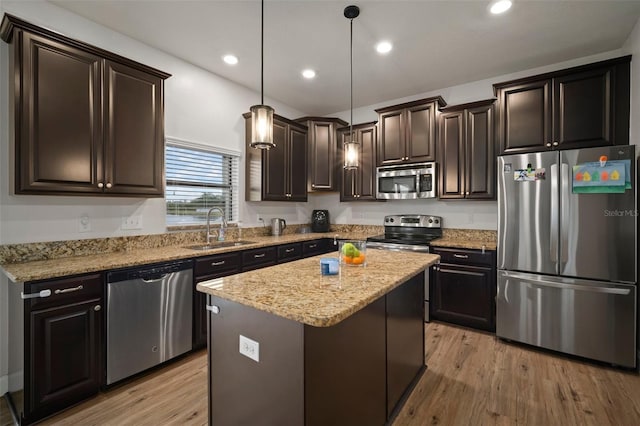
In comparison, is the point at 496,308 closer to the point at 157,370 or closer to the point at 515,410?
the point at 515,410

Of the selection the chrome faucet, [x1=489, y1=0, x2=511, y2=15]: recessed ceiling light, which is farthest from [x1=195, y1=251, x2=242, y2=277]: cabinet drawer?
[x1=489, y1=0, x2=511, y2=15]: recessed ceiling light

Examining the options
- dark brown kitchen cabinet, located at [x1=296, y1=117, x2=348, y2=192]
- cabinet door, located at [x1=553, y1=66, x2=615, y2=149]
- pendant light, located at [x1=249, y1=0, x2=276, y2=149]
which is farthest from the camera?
dark brown kitchen cabinet, located at [x1=296, y1=117, x2=348, y2=192]

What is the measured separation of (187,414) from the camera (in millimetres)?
1870

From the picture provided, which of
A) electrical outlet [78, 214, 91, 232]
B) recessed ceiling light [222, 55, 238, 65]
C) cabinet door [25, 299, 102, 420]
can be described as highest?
recessed ceiling light [222, 55, 238, 65]

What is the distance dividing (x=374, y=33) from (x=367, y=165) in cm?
188

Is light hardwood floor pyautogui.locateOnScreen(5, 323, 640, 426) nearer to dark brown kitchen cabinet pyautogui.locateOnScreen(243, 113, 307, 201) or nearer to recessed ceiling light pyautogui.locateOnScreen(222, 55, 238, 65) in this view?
dark brown kitchen cabinet pyautogui.locateOnScreen(243, 113, 307, 201)

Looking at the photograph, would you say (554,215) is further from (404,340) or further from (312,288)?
(312,288)

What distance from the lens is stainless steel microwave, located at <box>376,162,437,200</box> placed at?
3.64 metres

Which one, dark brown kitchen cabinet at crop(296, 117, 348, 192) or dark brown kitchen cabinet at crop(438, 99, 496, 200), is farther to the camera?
dark brown kitchen cabinet at crop(296, 117, 348, 192)

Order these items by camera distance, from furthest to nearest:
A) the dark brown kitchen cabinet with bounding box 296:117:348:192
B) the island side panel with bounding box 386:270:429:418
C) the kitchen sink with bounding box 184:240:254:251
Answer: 1. the dark brown kitchen cabinet with bounding box 296:117:348:192
2. the kitchen sink with bounding box 184:240:254:251
3. the island side panel with bounding box 386:270:429:418

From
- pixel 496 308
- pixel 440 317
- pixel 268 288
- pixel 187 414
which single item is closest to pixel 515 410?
pixel 496 308

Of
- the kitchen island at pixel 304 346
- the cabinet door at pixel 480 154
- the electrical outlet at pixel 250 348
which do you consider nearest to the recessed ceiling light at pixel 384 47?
the cabinet door at pixel 480 154

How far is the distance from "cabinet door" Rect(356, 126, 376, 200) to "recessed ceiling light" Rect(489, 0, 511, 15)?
198 cm

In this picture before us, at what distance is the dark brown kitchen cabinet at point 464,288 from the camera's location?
9.96 ft
